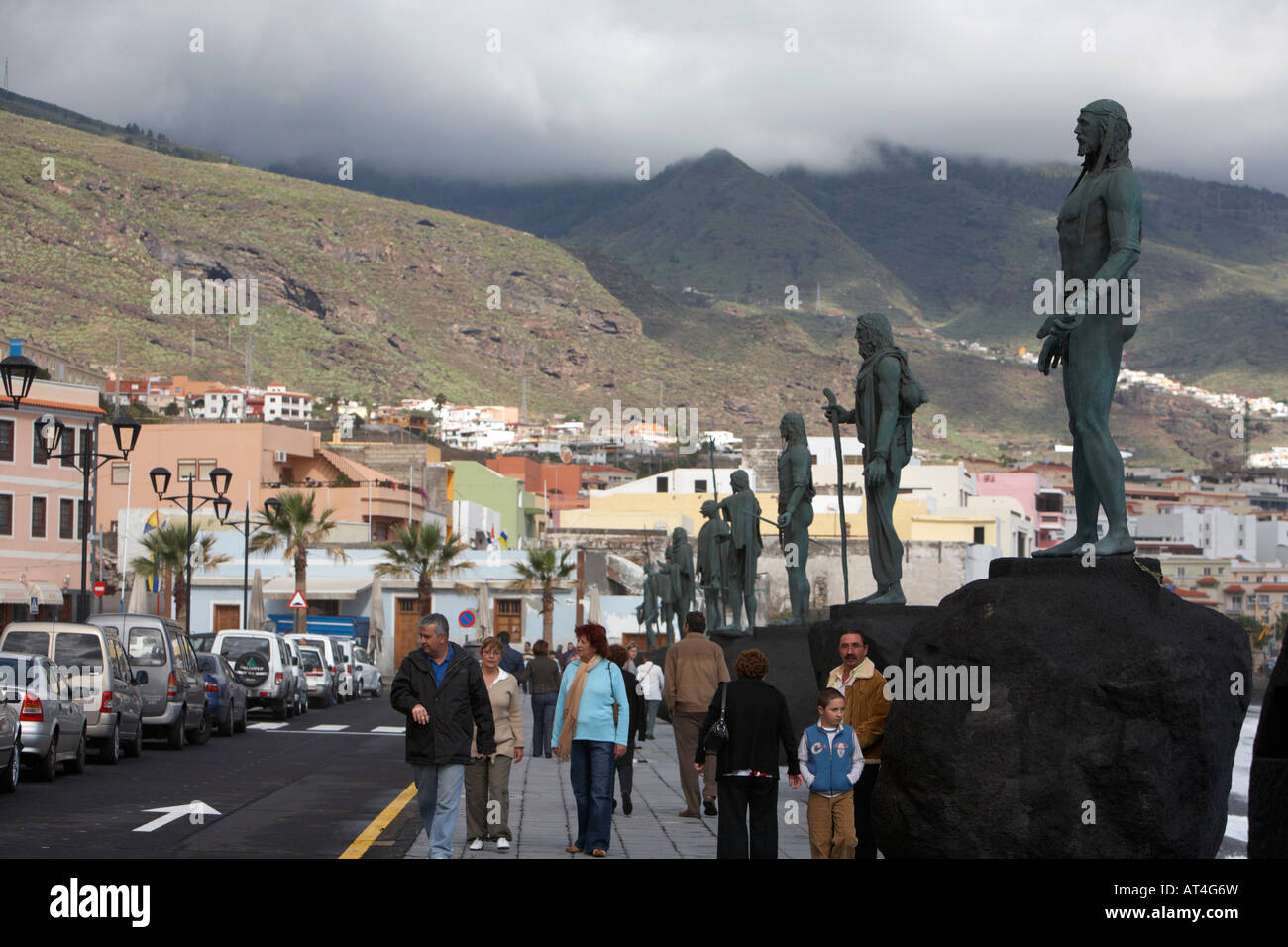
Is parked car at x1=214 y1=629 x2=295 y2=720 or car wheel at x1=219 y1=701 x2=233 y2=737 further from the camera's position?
parked car at x1=214 y1=629 x2=295 y2=720

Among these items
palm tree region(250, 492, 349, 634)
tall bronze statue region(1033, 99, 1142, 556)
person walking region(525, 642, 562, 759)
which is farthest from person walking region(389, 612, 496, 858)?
palm tree region(250, 492, 349, 634)

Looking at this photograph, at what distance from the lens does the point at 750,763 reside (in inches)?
394

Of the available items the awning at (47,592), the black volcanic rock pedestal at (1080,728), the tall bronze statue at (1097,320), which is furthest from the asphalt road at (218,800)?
the awning at (47,592)

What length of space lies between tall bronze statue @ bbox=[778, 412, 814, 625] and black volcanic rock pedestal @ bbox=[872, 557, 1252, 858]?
1136cm

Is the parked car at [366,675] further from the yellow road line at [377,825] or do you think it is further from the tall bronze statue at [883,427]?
the tall bronze statue at [883,427]

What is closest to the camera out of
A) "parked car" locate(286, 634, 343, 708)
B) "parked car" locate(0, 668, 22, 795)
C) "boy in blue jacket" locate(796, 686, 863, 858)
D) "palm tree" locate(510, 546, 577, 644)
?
"boy in blue jacket" locate(796, 686, 863, 858)

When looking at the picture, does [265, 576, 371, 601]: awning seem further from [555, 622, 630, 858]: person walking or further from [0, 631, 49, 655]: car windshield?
[555, 622, 630, 858]: person walking

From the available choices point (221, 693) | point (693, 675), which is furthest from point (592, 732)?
point (221, 693)

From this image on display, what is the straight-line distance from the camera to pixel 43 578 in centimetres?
5756

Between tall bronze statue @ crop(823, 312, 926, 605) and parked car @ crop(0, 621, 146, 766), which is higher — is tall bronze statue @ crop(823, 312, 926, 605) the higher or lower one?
the higher one

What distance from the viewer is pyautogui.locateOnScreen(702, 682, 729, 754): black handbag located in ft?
33.1

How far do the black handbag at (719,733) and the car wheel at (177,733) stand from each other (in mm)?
15803

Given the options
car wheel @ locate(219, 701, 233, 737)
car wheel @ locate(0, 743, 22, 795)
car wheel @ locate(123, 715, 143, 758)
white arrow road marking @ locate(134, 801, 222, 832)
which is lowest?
car wheel @ locate(219, 701, 233, 737)
